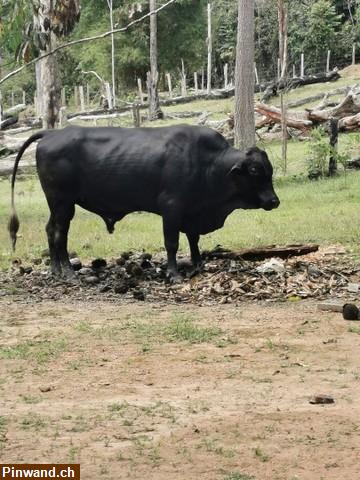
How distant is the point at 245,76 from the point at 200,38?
32649 millimetres

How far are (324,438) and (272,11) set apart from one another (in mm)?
46463

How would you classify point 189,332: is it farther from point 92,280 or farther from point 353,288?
point 92,280

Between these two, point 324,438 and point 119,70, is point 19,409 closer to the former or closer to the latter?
point 324,438

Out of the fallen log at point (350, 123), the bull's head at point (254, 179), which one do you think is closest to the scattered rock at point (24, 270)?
the bull's head at point (254, 179)

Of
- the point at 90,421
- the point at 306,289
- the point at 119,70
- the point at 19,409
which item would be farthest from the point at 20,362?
the point at 119,70

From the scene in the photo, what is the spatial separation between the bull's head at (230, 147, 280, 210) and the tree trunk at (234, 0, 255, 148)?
36.6 feet

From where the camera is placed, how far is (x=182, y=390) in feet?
20.2

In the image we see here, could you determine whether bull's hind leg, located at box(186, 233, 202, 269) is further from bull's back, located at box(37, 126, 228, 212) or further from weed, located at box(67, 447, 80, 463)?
weed, located at box(67, 447, 80, 463)

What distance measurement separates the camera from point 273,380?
637cm

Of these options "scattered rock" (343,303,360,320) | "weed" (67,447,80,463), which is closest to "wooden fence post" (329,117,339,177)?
"scattered rock" (343,303,360,320)

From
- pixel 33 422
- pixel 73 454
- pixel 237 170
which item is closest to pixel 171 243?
pixel 237 170

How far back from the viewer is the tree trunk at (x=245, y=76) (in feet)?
69.1

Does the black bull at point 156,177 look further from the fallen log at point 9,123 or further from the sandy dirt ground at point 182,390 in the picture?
the fallen log at point 9,123

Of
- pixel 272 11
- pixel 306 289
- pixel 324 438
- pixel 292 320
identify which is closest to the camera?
pixel 324 438
